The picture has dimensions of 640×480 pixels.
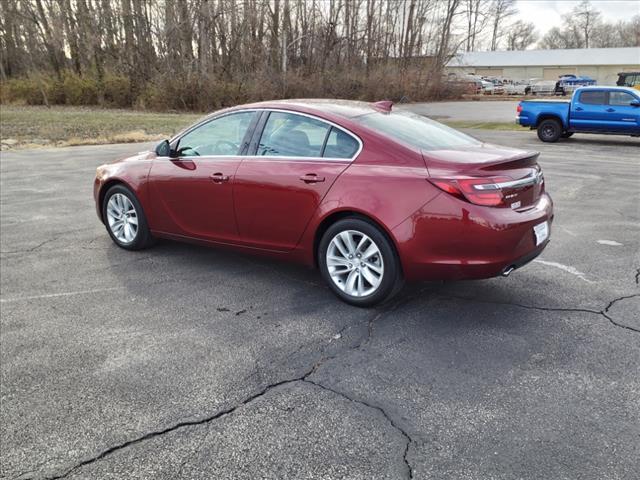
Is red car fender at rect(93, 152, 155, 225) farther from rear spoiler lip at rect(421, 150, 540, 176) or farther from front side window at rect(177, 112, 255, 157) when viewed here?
rear spoiler lip at rect(421, 150, 540, 176)

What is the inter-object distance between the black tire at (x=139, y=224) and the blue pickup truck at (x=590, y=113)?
49.0 feet

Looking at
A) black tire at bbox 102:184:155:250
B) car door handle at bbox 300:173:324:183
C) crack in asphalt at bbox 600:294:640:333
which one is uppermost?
car door handle at bbox 300:173:324:183

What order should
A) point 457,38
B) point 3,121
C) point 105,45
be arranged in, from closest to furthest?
point 3,121 < point 105,45 < point 457,38

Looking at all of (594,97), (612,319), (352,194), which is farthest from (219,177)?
(594,97)

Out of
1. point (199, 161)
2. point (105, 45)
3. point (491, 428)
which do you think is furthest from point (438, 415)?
point (105, 45)

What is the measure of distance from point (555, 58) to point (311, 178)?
255ft

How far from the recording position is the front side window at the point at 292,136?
4422 millimetres

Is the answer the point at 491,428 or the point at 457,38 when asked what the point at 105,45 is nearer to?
the point at 457,38

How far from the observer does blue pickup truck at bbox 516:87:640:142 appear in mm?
16141

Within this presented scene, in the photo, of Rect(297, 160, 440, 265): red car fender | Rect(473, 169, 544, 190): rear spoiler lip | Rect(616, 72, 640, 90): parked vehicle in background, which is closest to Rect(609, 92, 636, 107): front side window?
Rect(616, 72, 640, 90): parked vehicle in background

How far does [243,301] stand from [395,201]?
154cm

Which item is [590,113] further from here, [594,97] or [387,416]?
[387,416]

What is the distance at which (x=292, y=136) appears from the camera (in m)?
4.57

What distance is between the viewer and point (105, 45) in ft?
124
